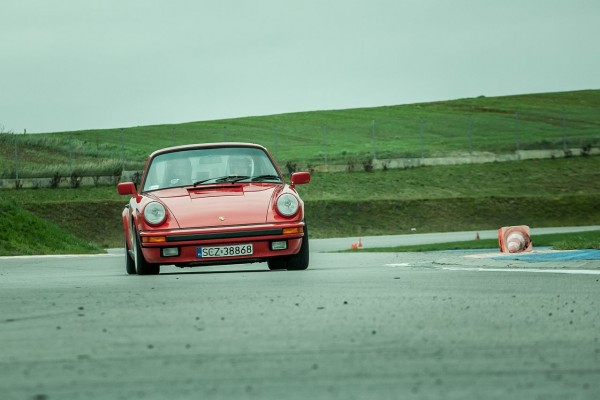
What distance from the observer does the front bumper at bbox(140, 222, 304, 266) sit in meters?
13.8

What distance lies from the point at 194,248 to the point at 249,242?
623 mm

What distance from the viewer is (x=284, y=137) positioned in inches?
2598

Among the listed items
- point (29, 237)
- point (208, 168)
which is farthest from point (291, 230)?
point (29, 237)

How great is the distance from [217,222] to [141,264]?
46.6 inches

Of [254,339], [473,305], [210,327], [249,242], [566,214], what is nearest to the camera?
[254,339]

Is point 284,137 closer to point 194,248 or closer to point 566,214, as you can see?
point 566,214

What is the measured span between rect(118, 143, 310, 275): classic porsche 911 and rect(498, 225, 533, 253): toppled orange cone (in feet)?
20.9

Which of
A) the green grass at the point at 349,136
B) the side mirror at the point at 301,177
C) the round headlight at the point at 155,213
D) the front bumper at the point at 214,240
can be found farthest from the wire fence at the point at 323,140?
the front bumper at the point at 214,240

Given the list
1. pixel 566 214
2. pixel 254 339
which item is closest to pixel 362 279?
pixel 254 339

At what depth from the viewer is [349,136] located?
68.2 meters

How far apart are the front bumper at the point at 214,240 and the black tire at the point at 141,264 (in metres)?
0.25

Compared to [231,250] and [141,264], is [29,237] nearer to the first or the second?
[141,264]

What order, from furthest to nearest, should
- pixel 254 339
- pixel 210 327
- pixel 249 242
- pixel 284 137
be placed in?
pixel 284 137
pixel 249 242
pixel 210 327
pixel 254 339

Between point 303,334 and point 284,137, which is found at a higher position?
point 284,137
